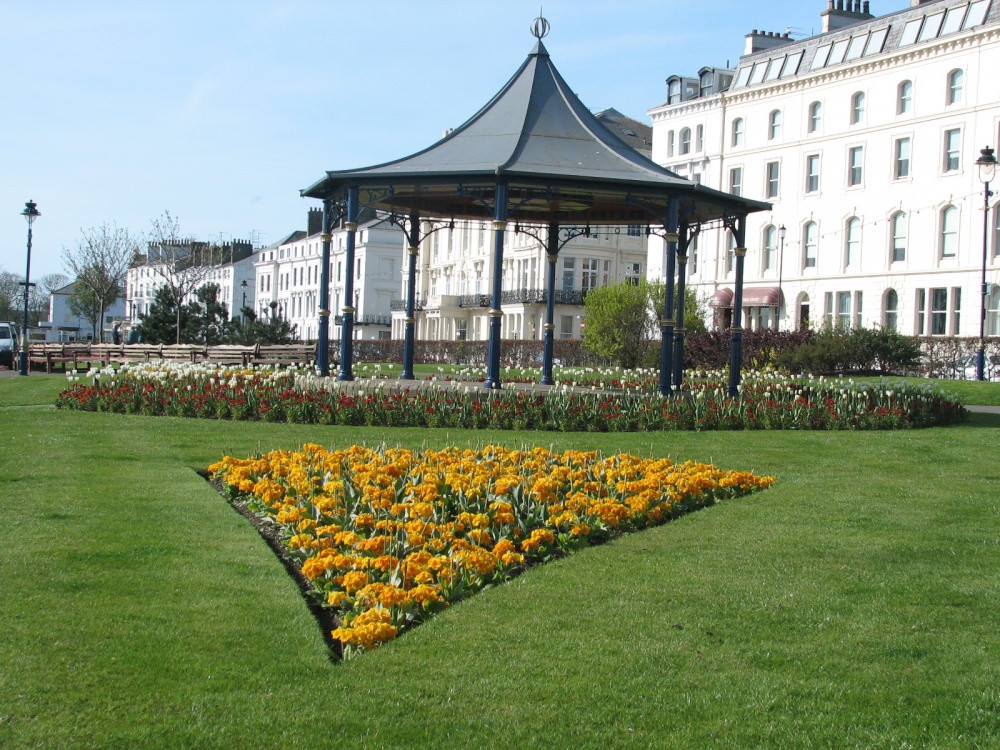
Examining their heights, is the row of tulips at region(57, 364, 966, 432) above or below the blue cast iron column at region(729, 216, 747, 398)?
below

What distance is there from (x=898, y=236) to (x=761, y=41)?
16.1 m

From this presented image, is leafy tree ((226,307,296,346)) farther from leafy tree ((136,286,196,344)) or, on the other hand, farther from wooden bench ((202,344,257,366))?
wooden bench ((202,344,257,366))

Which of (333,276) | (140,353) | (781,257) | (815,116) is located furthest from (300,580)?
(333,276)

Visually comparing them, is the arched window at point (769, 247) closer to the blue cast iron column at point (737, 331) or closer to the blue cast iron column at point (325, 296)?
the blue cast iron column at point (737, 331)

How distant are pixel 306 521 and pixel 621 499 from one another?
2.95m

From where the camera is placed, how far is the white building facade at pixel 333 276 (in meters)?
93.3

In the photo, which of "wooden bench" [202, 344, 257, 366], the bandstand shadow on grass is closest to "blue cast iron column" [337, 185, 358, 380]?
the bandstand shadow on grass

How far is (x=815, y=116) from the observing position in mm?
55438

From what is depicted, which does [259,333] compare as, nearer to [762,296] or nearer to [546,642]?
[762,296]

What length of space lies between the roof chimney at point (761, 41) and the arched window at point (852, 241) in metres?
12.7

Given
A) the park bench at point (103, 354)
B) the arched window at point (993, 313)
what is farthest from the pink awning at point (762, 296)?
the park bench at point (103, 354)

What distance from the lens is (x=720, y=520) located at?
9.25 meters

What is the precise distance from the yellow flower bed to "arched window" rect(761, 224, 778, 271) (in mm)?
48480

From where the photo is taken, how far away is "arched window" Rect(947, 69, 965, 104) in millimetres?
47500
